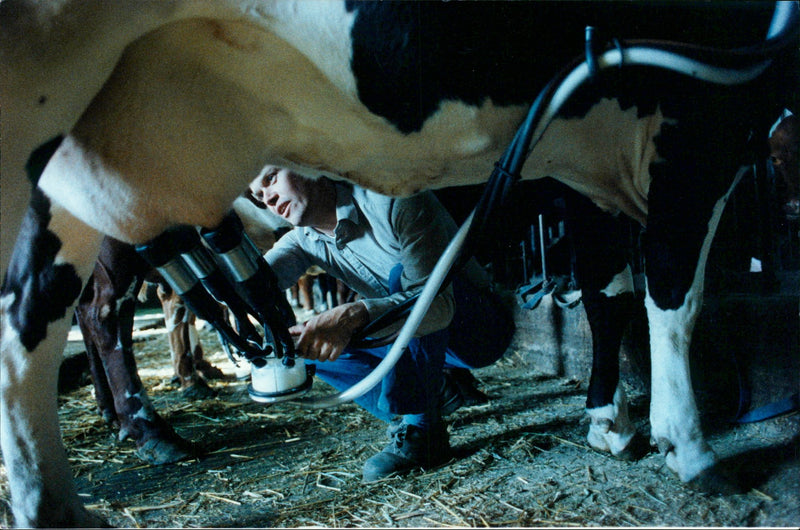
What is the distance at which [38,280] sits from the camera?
1472mm

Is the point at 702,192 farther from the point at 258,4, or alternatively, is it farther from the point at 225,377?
the point at 225,377

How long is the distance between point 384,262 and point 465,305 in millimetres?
337

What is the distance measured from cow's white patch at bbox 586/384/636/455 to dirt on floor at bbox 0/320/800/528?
0.04m

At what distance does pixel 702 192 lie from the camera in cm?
135

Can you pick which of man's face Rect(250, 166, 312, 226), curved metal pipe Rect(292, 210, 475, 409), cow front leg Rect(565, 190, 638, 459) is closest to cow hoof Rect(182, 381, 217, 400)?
man's face Rect(250, 166, 312, 226)

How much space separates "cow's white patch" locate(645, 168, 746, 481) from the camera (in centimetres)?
136

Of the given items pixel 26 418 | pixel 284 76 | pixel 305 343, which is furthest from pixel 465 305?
pixel 26 418

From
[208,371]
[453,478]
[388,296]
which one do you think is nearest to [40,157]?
[388,296]

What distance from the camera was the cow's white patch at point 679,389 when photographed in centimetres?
136

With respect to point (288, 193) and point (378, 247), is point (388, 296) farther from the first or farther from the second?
A: point (288, 193)

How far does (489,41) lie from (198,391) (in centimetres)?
277

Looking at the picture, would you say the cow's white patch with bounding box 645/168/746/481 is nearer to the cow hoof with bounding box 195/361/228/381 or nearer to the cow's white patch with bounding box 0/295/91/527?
the cow's white patch with bounding box 0/295/91/527

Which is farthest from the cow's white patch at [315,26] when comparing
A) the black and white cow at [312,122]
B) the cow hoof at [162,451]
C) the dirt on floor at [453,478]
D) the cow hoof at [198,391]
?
the cow hoof at [198,391]

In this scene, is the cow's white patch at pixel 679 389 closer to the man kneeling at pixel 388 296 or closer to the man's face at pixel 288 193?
the man kneeling at pixel 388 296
